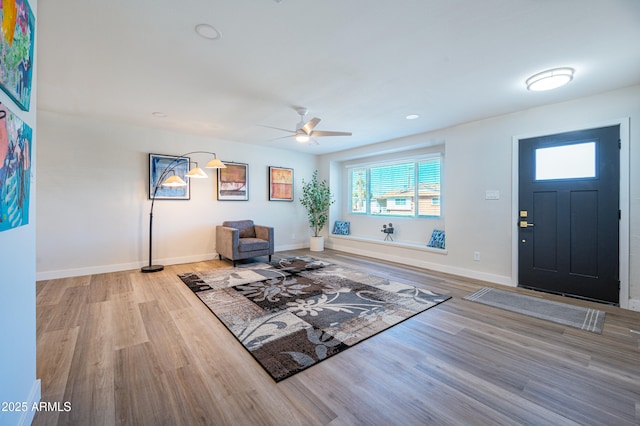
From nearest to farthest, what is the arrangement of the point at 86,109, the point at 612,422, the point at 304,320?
the point at 612,422 → the point at 304,320 → the point at 86,109

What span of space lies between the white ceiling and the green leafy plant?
2.98 m

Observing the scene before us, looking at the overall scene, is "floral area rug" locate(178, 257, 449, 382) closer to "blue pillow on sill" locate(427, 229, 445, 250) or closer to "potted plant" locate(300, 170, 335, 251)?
"blue pillow on sill" locate(427, 229, 445, 250)

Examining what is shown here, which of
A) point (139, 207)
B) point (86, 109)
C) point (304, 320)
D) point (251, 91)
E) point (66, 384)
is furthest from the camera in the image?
point (139, 207)

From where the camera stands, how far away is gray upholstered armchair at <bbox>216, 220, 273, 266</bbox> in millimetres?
4934

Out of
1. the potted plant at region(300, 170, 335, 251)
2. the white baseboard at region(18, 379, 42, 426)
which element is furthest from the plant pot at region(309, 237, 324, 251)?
the white baseboard at region(18, 379, 42, 426)

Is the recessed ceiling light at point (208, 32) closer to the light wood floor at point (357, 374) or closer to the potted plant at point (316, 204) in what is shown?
the light wood floor at point (357, 374)

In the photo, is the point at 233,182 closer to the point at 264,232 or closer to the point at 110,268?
the point at 264,232

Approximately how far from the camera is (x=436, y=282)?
4070 millimetres

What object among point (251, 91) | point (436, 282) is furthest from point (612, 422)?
point (251, 91)

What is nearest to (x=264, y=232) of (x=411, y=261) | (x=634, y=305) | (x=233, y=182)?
(x=233, y=182)

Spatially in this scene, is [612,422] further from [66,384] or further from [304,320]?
[66,384]

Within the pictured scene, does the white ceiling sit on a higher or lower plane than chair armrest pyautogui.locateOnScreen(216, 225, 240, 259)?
higher

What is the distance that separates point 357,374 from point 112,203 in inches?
190

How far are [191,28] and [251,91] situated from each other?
3.82ft
